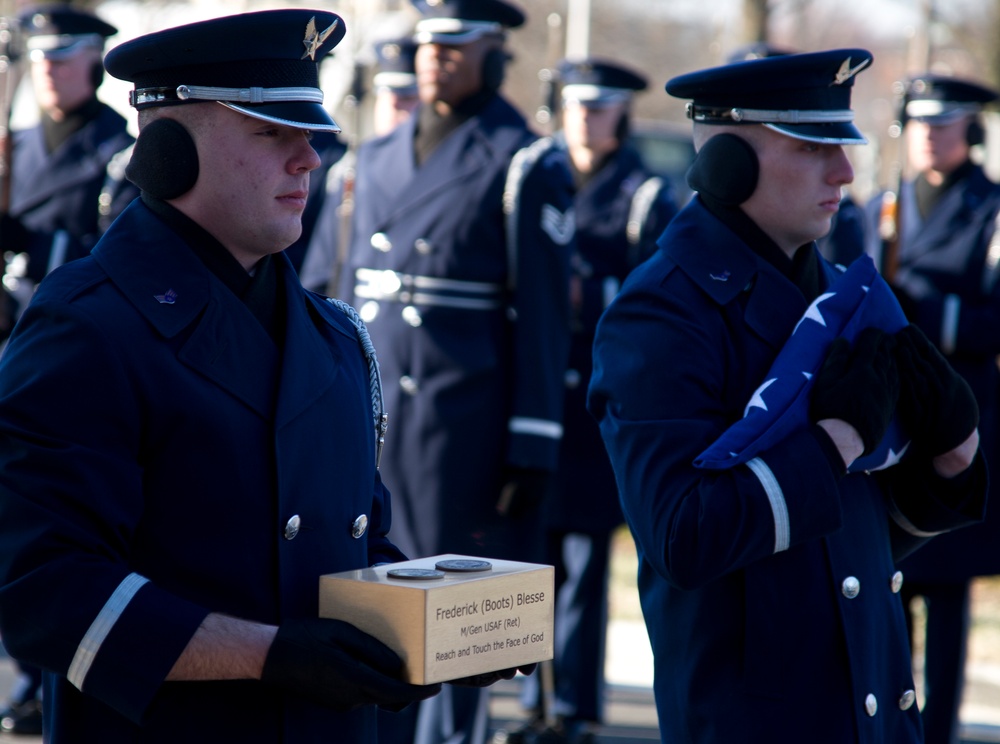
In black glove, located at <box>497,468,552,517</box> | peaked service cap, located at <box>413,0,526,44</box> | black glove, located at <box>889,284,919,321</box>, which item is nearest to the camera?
black glove, located at <box>497,468,552,517</box>

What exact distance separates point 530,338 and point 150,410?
2787mm

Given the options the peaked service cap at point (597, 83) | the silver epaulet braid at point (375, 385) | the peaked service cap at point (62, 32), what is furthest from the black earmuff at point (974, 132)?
the silver epaulet braid at point (375, 385)

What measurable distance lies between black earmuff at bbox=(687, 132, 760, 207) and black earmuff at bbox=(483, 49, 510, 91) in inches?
90.3

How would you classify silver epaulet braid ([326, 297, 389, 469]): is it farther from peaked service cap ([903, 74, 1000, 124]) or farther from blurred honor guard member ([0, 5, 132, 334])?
peaked service cap ([903, 74, 1000, 124])

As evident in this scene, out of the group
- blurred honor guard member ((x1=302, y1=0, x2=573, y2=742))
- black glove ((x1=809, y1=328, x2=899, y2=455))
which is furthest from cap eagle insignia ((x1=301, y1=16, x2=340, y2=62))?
blurred honor guard member ((x1=302, y1=0, x2=573, y2=742))

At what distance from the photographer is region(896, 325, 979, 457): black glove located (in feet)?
9.20

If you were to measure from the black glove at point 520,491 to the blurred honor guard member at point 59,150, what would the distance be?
2.16m

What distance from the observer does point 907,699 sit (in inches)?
114

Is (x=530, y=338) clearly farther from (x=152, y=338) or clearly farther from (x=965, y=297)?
(x=152, y=338)

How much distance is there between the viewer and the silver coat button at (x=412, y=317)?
4887mm

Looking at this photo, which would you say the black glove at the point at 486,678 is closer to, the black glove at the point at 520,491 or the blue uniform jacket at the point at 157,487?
the blue uniform jacket at the point at 157,487

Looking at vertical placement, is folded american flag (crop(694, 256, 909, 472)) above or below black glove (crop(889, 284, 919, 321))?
above

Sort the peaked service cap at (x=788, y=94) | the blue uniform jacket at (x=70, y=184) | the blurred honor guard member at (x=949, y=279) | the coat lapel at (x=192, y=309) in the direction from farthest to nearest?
the blue uniform jacket at (x=70, y=184), the blurred honor guard member at (x=949, y=279), the peaked service cap at (x=788, y=94), the coat lapel at (x=192, y=309)

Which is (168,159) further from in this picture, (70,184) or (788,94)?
(70,184)
